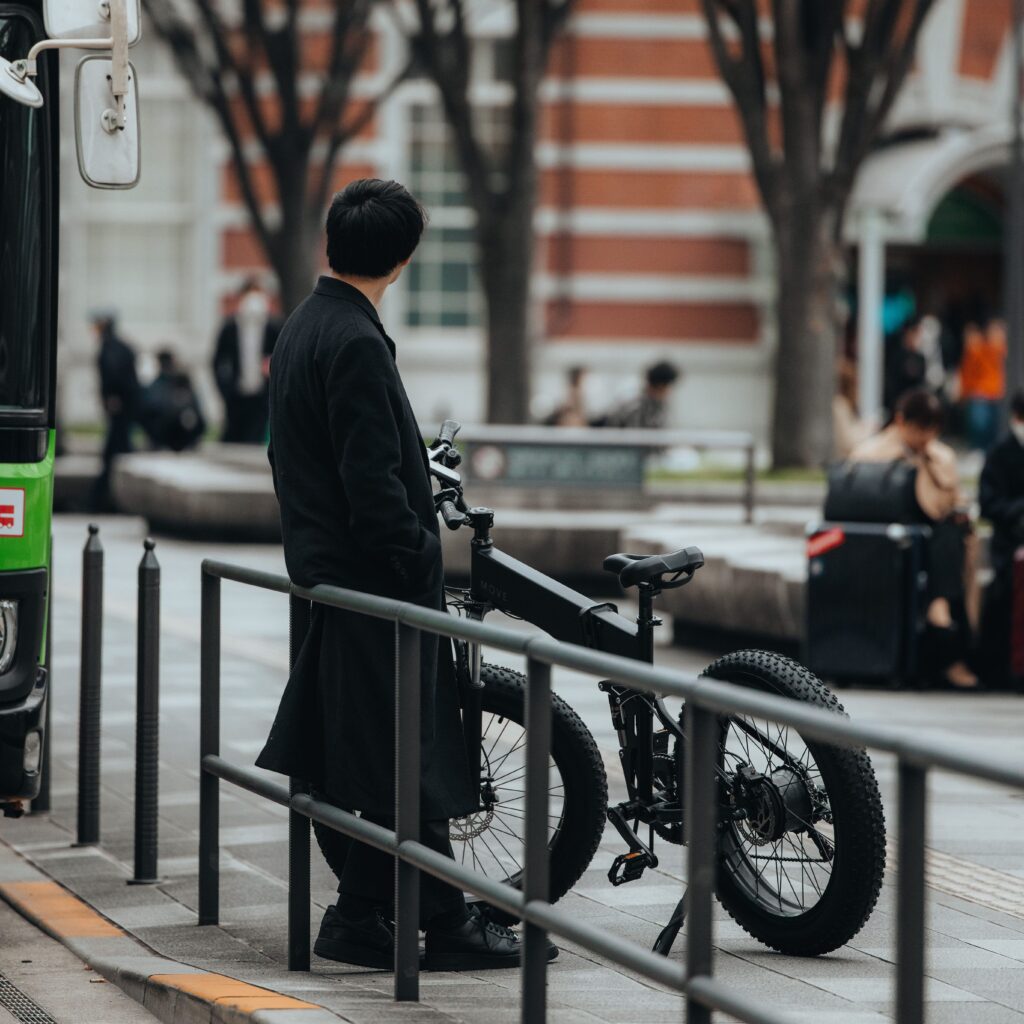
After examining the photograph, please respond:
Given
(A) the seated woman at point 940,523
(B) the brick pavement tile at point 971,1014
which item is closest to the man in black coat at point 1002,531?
(A) the seated woman at point 940,523

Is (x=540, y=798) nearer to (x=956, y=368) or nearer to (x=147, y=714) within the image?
(x=147, y=714)

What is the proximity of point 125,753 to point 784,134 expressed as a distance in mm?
10639

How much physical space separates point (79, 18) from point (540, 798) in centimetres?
270

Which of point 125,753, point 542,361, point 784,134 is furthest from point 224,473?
point 542,361

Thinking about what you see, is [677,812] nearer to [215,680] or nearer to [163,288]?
[215,680]

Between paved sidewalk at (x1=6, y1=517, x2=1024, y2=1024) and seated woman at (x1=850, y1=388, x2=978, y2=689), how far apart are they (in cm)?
67

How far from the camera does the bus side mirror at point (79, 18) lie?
18.9 ft

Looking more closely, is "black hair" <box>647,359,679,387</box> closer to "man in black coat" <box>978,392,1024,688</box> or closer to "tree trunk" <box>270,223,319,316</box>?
"tree trunk" <box>270,223,319,316</box>

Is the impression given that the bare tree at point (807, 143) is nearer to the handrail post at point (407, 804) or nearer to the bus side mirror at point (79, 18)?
the bus side mirror at point (79, 18)

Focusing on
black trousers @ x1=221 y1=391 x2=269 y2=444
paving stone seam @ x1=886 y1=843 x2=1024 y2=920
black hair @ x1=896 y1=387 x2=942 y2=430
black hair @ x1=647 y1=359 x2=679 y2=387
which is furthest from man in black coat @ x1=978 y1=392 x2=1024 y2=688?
black trousers @ x1=221 y1=391 x2=269 y2=444

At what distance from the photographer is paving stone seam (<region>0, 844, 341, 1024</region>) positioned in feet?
15.7

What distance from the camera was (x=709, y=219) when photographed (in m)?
29.8

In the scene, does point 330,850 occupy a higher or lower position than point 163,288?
lower

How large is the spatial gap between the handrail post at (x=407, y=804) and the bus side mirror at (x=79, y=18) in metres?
2.00
